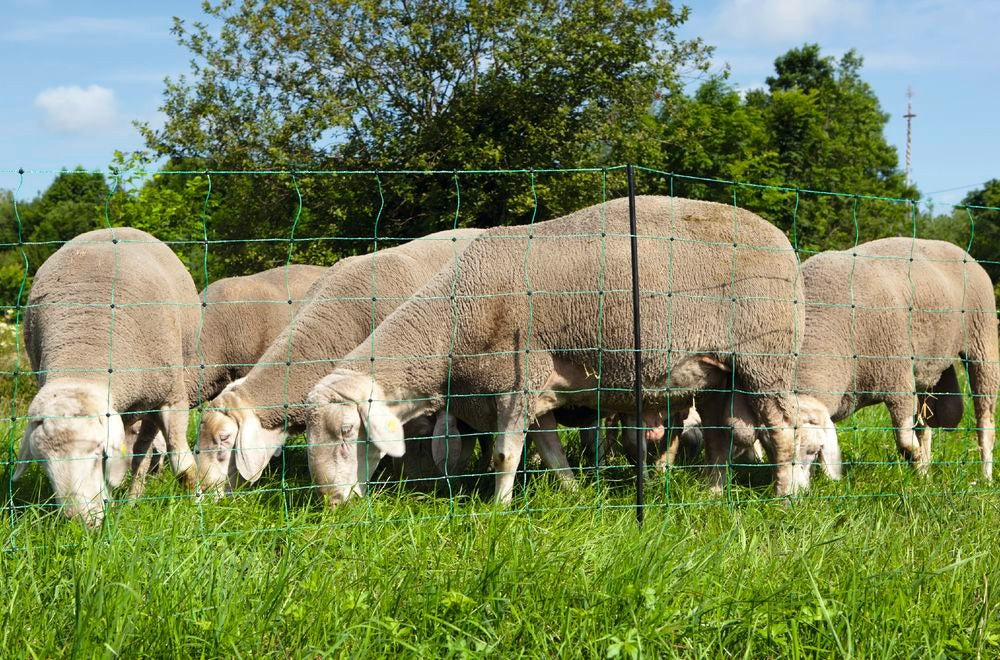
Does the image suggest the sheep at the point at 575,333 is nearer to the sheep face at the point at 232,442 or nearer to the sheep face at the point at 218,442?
the sheep face at the point at 232,442

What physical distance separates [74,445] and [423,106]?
13.2 m

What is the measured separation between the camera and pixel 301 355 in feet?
20.5

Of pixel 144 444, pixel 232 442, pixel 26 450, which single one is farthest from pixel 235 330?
pixel 26 450

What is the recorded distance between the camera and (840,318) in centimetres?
636

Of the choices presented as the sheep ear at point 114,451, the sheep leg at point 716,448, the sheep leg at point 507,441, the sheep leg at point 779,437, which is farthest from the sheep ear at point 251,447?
the sheep leg at point 779,437

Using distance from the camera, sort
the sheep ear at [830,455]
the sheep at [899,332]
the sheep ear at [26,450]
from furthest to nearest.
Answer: the sheep at [899,332]
the sheep ear at [830,455]
the sheep ear at [26,450]

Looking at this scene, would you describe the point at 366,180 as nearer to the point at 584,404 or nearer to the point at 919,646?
the point at 584,404

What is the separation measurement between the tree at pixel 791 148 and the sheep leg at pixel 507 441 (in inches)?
421

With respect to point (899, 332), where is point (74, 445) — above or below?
below

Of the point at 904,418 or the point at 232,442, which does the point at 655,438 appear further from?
the point at 232,442

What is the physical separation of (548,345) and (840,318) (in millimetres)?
2491

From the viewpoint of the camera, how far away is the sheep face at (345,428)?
5.11 meters

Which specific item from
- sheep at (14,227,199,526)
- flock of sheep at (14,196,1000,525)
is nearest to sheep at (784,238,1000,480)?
flock of sheep at (14,196,1000,525)

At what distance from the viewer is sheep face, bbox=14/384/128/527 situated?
168 inches
